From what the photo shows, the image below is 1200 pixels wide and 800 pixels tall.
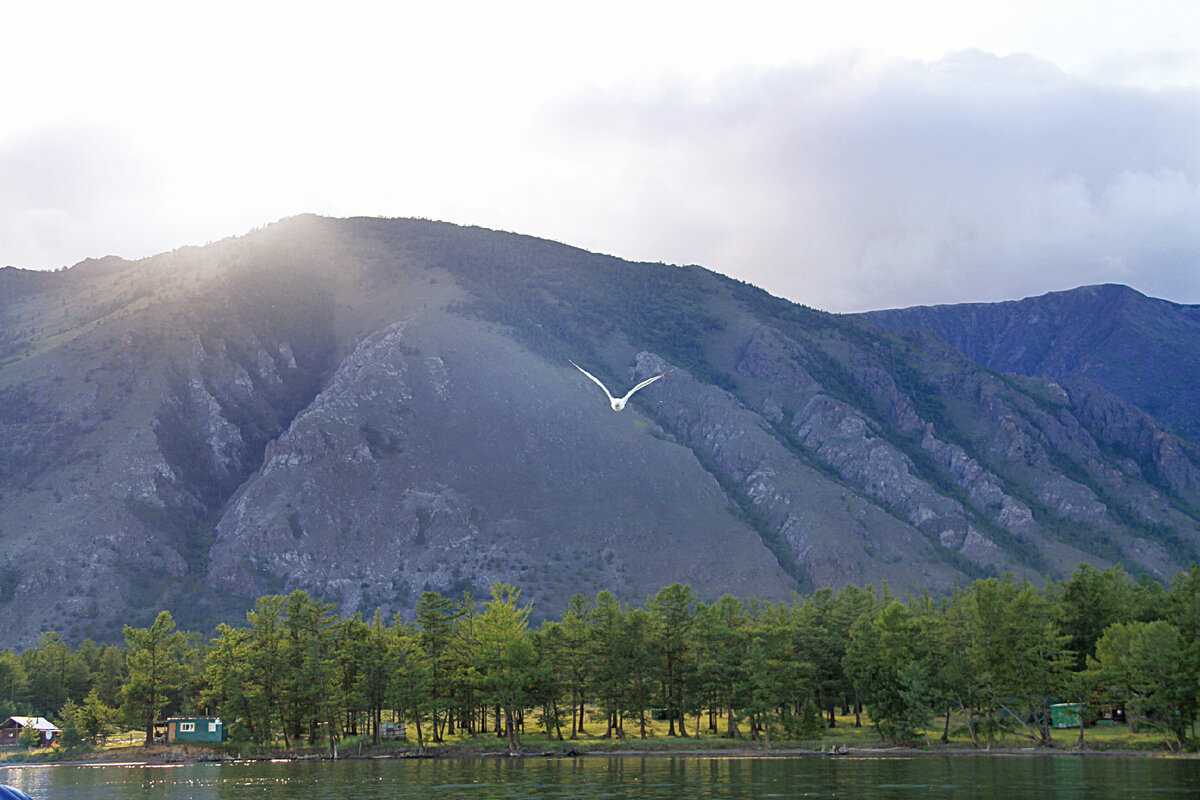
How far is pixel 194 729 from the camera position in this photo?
152625 millimetres

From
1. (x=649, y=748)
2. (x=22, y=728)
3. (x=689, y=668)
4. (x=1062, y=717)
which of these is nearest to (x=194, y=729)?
(x=22, y=728)

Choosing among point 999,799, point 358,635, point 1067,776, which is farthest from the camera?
point 358,635

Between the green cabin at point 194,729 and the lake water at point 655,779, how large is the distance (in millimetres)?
25549

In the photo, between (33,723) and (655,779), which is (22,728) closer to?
(33,723)

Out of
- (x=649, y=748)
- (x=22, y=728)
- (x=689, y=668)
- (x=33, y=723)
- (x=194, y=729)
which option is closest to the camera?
(x=649, y=748)

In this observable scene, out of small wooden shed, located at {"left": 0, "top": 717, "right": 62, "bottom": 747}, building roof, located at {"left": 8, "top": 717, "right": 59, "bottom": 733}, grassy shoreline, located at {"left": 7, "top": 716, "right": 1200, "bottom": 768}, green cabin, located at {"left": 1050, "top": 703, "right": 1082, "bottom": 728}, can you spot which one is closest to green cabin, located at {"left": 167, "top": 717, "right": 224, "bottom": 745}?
grassy shoreline, located at {"left": 7, "top": 716, "right": 1200, "bottom": 768}

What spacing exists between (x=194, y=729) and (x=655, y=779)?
85.4 m

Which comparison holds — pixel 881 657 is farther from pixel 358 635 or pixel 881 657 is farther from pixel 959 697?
pixel 358 635

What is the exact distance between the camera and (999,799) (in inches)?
2805

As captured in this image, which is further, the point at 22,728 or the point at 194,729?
the point at 22,728

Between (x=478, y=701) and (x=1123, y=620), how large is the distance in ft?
250

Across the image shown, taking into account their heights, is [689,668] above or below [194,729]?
above

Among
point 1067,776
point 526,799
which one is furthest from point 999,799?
point 526,799

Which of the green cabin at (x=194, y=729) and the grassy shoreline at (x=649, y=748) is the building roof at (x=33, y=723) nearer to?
the grassy shoreline at (x=649, y=748)
